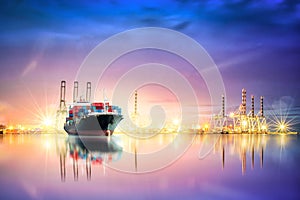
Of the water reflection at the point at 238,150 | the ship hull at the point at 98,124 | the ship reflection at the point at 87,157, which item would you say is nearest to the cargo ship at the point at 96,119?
the ship hull at the point at 98,124

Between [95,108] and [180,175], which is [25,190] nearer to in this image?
[180,175]

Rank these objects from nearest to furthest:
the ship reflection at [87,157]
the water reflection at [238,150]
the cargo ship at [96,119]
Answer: the ship reflection at [87,157]
the water reflection at [238,150]
the cargo ship at [96,119]

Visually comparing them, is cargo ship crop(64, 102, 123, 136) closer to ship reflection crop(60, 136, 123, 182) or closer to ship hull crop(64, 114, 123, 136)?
ship hull crop(64, 114, 123, 136)

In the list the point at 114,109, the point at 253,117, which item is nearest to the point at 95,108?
the point at 114,109

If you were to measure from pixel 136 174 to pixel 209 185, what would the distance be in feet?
14.8

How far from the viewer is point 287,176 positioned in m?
16.4

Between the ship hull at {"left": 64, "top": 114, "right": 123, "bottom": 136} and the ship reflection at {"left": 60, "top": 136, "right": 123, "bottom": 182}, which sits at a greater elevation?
the ship hull at {"left": 64, "top": 114, "right": 123, "bottom": 136}

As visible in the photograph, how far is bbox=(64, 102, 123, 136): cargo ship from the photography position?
2414 inches

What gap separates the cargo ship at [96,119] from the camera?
61312 millimetres

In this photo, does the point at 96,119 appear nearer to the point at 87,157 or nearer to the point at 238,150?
the point at 238,150

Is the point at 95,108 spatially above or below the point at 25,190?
above

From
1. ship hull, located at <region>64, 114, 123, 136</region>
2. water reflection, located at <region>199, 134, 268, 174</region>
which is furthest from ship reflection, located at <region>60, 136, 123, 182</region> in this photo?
ship hull, located at <region>64, 114, 123, 136</region>

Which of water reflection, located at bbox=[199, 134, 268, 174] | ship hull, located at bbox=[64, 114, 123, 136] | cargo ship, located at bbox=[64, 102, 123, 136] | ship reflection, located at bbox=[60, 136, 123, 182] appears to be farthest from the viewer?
cargo ship, located at bbox=[64, 102, 123, 136]

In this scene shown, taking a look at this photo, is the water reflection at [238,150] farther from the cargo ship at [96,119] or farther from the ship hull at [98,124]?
the cargo ship at [96,119]
